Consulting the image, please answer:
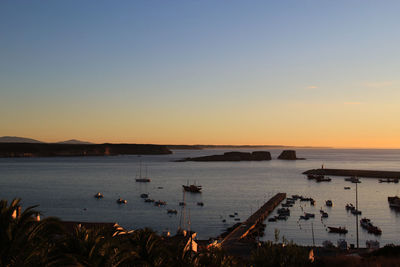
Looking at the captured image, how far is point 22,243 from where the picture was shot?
1070 cm

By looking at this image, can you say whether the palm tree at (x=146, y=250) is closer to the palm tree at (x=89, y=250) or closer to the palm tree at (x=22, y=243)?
the palm tree at (x=89, y=250)

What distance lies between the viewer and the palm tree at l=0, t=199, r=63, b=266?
9.73 metres

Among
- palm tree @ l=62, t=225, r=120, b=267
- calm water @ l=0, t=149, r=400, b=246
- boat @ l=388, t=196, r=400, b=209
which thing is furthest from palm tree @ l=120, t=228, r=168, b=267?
boat @ l=388, t=196, r=400, b=209

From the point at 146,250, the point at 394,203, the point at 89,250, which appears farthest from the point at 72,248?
the point at 394,203

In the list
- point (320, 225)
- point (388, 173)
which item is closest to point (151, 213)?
point (320, 225)

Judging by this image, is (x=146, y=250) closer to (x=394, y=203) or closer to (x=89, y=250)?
(x=89, y=250)

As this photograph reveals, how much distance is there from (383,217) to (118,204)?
50654mm

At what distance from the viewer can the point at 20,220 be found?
11.8 m

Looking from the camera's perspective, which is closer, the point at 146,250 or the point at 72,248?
the point at 72,248

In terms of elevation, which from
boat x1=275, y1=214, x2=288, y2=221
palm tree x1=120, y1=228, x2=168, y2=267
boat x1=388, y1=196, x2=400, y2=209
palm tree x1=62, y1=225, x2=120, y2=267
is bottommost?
boat x1=275, y1=214, x2=288, y2=221

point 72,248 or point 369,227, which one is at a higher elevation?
point 72,248

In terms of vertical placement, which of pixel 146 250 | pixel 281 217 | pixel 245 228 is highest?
pixel 146 250

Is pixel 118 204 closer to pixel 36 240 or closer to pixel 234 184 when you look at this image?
pixel 234 184

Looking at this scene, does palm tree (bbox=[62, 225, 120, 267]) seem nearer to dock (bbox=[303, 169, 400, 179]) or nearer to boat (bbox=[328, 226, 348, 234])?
boat (bbox=[328, 226, 348, 234])
